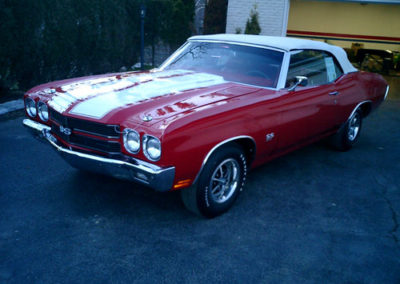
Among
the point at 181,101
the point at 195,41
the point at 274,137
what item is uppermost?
the point at 195,41

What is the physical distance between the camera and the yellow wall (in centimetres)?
1989

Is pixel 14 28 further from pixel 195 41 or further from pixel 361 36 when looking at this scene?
pixel 361 36

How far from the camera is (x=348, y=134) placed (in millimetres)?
5238

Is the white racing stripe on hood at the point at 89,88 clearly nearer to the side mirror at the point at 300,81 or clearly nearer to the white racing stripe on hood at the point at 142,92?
the white racing stripe on hood at the point at 142,92

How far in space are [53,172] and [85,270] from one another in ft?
6.14

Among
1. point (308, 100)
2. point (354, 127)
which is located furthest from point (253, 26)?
point (308, 100)

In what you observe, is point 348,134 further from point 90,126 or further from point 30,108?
point 30,108

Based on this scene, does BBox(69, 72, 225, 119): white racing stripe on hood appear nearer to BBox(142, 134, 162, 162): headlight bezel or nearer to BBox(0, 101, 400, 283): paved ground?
BBox(142, 134, 162, 162): headlight bezel

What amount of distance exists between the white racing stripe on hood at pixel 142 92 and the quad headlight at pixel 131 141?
281 millimetres

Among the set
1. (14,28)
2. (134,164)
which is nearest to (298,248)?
(134,164)

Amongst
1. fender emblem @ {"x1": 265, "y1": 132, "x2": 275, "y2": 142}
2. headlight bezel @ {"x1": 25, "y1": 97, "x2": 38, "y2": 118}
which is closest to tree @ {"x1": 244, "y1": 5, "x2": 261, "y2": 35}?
fender emblem @ {"x1": 265, "y1": 132, "x2": 275, "y2": 142}

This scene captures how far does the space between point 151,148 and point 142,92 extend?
2.77 ft

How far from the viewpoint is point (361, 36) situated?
802 inches

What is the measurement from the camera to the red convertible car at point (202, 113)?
2.88 meters
